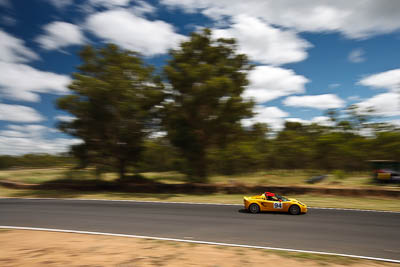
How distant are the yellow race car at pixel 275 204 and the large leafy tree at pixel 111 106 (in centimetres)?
1379

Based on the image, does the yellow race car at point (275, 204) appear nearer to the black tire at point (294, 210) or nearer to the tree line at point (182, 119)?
the black tire at point (294, 210)

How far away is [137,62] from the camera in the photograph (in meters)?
23.8

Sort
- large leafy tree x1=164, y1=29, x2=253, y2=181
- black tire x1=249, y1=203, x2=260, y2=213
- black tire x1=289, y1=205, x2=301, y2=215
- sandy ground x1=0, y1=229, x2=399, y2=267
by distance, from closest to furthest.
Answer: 1. sandy ground x1=0, y1=229, x2=399, y2=267
2. black tire x1=289, y1=205, x2=301, y2=215
3. black tire x1=249, y1=203, x2=260, y2=213
4. large leafy tree x1=164, y1=29, x2=253, y2=181

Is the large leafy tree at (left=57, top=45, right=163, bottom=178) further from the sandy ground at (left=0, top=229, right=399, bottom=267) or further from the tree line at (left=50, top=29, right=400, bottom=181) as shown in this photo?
the sandy ground at (left=0, top=229, right=399, bottom=267)

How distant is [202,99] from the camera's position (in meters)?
21.1

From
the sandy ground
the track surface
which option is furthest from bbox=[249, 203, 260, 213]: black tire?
the sandy ground

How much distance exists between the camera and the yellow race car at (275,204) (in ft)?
37.0

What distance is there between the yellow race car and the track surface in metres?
0.35

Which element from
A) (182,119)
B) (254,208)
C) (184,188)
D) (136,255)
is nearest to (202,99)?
(182,119)

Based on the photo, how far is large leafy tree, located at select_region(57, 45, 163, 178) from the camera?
2131 cm

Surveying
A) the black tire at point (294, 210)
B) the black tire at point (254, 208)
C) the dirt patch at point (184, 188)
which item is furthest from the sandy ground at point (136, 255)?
the dirt patch at point (184, 188)

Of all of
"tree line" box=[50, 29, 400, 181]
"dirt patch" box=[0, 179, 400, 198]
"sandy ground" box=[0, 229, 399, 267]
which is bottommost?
"sandy ground" box=[0, 229, 399, 267]

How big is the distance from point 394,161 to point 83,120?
2653 centimetres

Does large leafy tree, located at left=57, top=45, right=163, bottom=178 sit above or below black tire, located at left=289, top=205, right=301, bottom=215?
above
